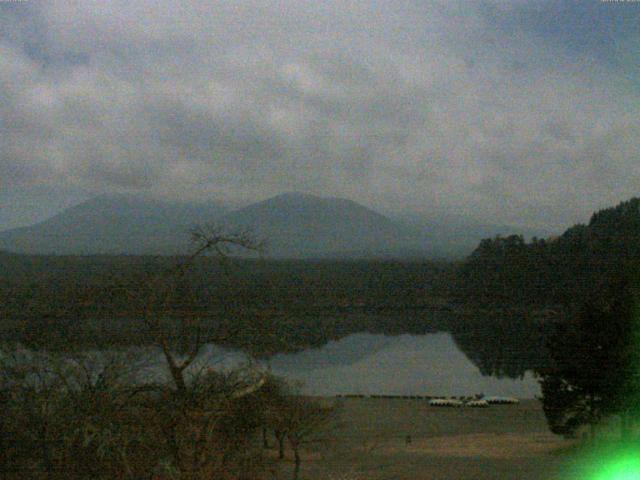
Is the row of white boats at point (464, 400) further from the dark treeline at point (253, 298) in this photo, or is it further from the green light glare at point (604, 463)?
the green light glare at point (604, 463)

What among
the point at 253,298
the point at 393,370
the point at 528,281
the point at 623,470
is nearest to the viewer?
the point at 623,470

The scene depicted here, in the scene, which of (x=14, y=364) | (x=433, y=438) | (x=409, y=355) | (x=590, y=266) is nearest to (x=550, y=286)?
(x=590, y=266)

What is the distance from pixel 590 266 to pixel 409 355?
1826 cm

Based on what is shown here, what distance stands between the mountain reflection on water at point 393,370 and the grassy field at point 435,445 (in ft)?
10.7

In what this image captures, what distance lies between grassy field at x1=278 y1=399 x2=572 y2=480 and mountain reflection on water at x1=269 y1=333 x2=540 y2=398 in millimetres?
3276

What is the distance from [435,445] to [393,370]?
16.7 m

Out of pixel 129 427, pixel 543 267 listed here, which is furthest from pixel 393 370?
pixel 129 427

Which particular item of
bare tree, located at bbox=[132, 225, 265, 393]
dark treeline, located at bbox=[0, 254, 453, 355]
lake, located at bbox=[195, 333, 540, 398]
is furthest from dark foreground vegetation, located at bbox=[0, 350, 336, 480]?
lake, located at bbox=[195, 333, 540, 398]

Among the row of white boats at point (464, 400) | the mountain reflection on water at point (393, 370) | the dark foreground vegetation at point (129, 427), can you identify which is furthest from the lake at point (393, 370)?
the dark foreground vegetation at point (129, 427)

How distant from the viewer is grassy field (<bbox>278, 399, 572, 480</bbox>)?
14047mm

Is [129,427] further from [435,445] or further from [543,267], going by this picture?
[543,267]

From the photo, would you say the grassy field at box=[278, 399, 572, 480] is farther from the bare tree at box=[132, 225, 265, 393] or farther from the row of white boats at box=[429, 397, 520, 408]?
the bare tree at box=[132, 225, 265, 393]

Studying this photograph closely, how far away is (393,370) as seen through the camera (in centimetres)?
3572

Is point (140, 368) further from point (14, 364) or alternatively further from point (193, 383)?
point (14, 364)
